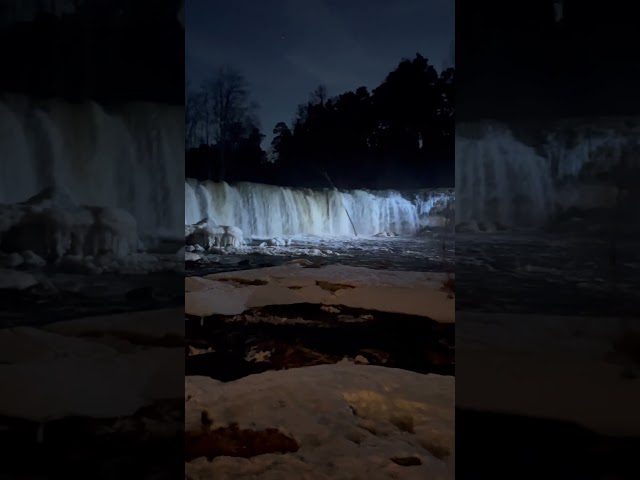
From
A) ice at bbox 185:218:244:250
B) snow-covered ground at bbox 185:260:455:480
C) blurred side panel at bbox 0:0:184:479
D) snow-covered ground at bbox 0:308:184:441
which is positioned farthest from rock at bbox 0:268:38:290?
ice at bbox 185:218:244:250

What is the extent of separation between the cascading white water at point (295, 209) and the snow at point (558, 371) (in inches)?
63.5

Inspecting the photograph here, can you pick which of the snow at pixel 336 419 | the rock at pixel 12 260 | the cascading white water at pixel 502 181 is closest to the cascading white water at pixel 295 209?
the snow at pixel 336 419

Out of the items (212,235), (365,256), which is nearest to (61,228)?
(212,235)

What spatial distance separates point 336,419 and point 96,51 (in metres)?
2.04

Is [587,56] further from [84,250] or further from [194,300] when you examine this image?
[194,300]

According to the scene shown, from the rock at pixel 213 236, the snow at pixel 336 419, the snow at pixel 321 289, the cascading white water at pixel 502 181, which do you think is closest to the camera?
the cascading white water at pixel 502 181

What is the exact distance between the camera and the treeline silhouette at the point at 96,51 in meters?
1.61

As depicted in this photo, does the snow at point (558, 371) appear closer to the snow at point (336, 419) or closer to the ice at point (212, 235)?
the snow at point (336, 419)

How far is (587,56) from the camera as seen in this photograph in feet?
5.47

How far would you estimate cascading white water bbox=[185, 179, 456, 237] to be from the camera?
3322 mm

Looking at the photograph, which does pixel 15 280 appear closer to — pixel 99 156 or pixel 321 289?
pixel 99 156

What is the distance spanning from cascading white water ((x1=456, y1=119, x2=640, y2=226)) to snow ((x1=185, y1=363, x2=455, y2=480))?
3.62ft

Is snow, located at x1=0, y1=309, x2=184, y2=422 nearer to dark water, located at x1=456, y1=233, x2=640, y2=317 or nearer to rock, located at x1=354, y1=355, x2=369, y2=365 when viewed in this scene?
dark water, located at x1=456, y1=233, x2=640, y2=317

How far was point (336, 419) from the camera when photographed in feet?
7.19
